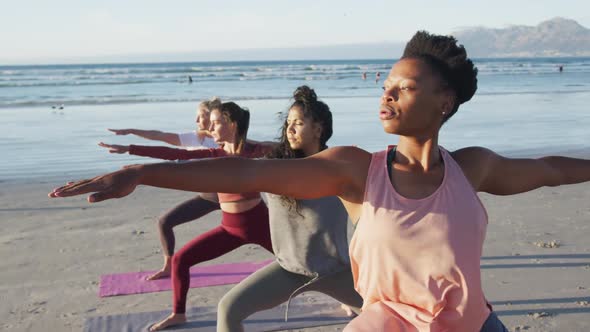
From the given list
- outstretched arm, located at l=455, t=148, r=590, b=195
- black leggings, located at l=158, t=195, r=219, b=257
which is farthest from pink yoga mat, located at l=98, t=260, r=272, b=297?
outstretched arm, located at l=455, t=148, r=590, b=195

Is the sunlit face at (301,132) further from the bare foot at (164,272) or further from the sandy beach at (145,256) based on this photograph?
the bare foot at (164,272)

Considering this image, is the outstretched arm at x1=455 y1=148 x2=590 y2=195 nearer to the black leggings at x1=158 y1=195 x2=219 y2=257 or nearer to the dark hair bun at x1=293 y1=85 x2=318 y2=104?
the dark hair bun at x1=293 y1=85 x2=318 y2=104

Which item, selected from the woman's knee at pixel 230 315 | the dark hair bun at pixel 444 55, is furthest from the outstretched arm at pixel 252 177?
the woman's knee at pixel 230 315

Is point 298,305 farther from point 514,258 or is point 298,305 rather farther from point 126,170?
point 126,170

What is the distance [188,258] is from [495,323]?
10.1 ft

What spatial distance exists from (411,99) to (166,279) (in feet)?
14.7

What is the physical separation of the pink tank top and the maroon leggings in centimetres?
291

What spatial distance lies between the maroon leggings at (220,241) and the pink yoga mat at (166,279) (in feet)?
3.18


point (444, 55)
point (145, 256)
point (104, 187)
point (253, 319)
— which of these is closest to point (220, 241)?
point (253, 319)

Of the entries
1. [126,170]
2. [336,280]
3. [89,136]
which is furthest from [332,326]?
[89,136]

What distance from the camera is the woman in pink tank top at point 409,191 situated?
248 centimetres

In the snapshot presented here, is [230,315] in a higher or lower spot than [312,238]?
lower

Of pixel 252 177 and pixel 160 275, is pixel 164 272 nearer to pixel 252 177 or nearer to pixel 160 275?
pixel 160 275

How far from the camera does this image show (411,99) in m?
2.68
